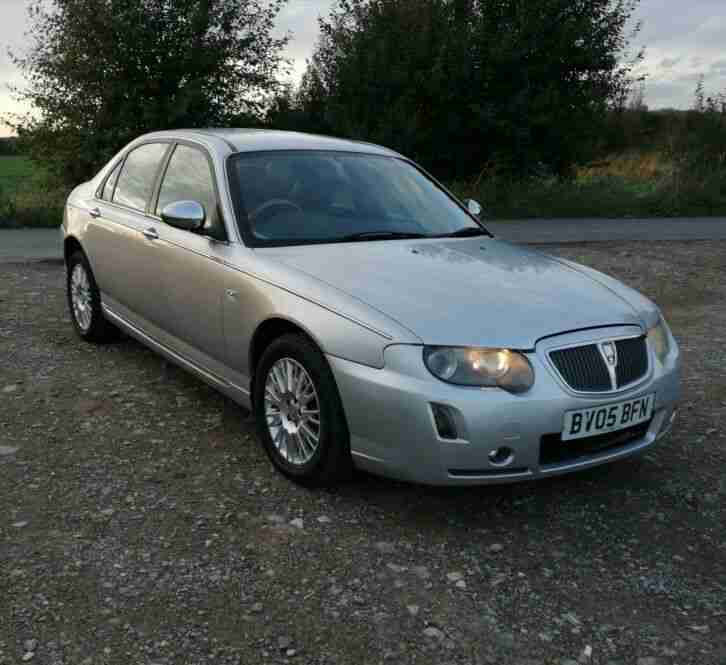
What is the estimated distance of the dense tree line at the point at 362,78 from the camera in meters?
16.2

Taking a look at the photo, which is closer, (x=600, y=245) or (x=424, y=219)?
(x=424, y=219)

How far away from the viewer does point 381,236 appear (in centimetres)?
453

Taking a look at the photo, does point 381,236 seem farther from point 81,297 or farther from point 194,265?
point 81,297

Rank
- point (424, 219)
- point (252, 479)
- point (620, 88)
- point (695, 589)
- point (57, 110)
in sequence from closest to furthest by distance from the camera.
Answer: point (695, 589) < point (252, 479) < point (424, 219) < point (57, 110) < point (620, 88)

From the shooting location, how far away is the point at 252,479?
13.5ft

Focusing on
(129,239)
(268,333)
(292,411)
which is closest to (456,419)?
(292,411)

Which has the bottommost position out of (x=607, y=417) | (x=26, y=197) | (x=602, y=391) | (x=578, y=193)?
(x=26, y=197)

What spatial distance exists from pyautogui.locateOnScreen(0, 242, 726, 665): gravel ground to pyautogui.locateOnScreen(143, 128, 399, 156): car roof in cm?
156

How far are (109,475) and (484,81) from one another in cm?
1494

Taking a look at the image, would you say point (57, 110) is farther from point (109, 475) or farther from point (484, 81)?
point (109, 475)

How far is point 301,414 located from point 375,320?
2.16ft

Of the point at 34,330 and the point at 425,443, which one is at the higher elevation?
the point at 425,443

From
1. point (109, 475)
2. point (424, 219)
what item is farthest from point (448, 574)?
point (424, 219)

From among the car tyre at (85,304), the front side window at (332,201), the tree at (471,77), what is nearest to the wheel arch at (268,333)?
the front side window at (332,201)
